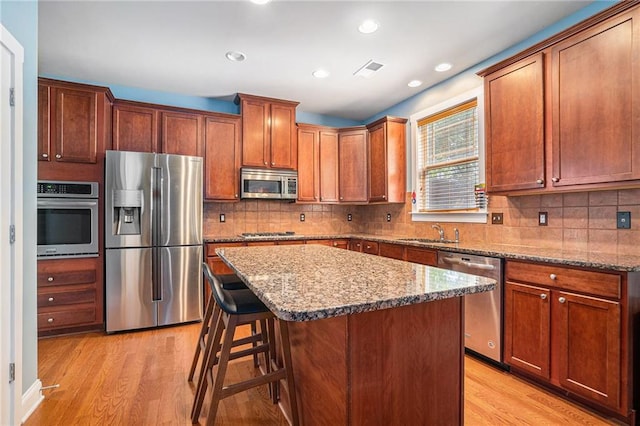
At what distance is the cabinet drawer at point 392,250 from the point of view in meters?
3.34

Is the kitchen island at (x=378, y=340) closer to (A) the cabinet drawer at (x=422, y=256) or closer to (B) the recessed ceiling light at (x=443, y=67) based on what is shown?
(A) the cabinet drawer at (x=422, y=256)

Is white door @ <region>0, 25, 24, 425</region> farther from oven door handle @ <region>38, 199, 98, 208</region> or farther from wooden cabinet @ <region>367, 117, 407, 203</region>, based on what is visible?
wooden cabinet @ <region>367, 117, 407, 203</region>

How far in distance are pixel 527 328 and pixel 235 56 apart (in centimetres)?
332

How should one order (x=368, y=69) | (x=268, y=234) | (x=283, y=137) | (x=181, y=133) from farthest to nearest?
(x=268, y=234)
(x=283, y=137)
(x=181, y=133)
(x=368, y=69)

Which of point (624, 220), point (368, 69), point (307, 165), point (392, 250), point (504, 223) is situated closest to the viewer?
point (624, 220)

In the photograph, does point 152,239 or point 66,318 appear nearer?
point 66,318

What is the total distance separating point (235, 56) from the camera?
3010mm

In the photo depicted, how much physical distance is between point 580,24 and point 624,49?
342mm

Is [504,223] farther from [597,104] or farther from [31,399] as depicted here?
[31,399]

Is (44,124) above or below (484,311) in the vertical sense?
above

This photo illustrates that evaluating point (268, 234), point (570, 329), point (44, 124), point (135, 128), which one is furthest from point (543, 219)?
point (44, 124)

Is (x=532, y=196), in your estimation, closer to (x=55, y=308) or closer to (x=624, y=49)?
(x=624, y=49)

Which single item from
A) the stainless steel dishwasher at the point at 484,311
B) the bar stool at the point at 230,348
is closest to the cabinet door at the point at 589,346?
the stainless steel dishwasher at the point at 484,311

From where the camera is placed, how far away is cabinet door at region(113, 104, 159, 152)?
3422 millimetres
